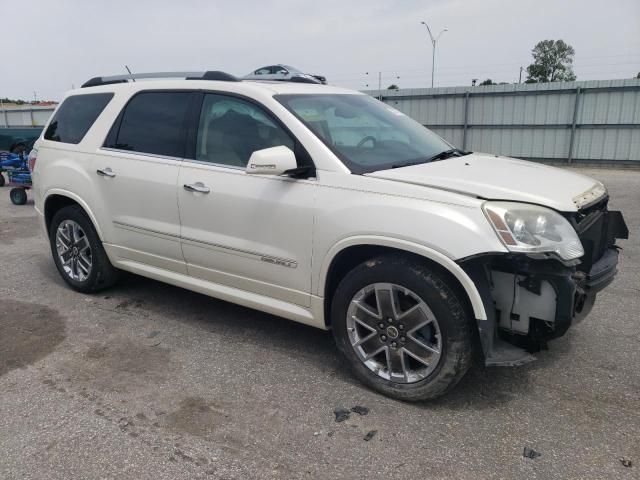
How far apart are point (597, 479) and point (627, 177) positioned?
14684 mm

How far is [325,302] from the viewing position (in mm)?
3350

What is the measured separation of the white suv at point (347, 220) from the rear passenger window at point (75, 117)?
3 cm

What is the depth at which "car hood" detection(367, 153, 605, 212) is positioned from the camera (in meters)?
2.84

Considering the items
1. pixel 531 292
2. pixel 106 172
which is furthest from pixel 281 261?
pixel 106 172

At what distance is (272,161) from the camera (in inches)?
123

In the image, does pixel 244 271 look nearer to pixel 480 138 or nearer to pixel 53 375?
pixel 53 375

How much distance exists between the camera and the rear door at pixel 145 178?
398 cm

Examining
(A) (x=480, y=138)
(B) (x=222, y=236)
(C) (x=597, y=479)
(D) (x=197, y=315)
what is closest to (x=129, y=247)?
(D) (x=197, y=315)

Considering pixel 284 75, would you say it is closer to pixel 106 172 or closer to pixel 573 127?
pixel 106 172

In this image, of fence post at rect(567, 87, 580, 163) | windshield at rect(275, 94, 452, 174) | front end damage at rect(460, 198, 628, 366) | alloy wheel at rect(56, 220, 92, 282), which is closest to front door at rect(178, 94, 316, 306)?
windshield at rect(275, 94, 452, 174)

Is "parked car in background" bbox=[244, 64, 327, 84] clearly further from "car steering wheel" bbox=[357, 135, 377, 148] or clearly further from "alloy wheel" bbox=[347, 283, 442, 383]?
"alloy wheel" bbox=[347, 283, 442, 383]

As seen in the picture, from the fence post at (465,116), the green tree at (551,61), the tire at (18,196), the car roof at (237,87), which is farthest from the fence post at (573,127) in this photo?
the green tree at (551,61)

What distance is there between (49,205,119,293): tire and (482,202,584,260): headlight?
11.3 ft

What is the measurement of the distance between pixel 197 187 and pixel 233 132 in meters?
0.46
